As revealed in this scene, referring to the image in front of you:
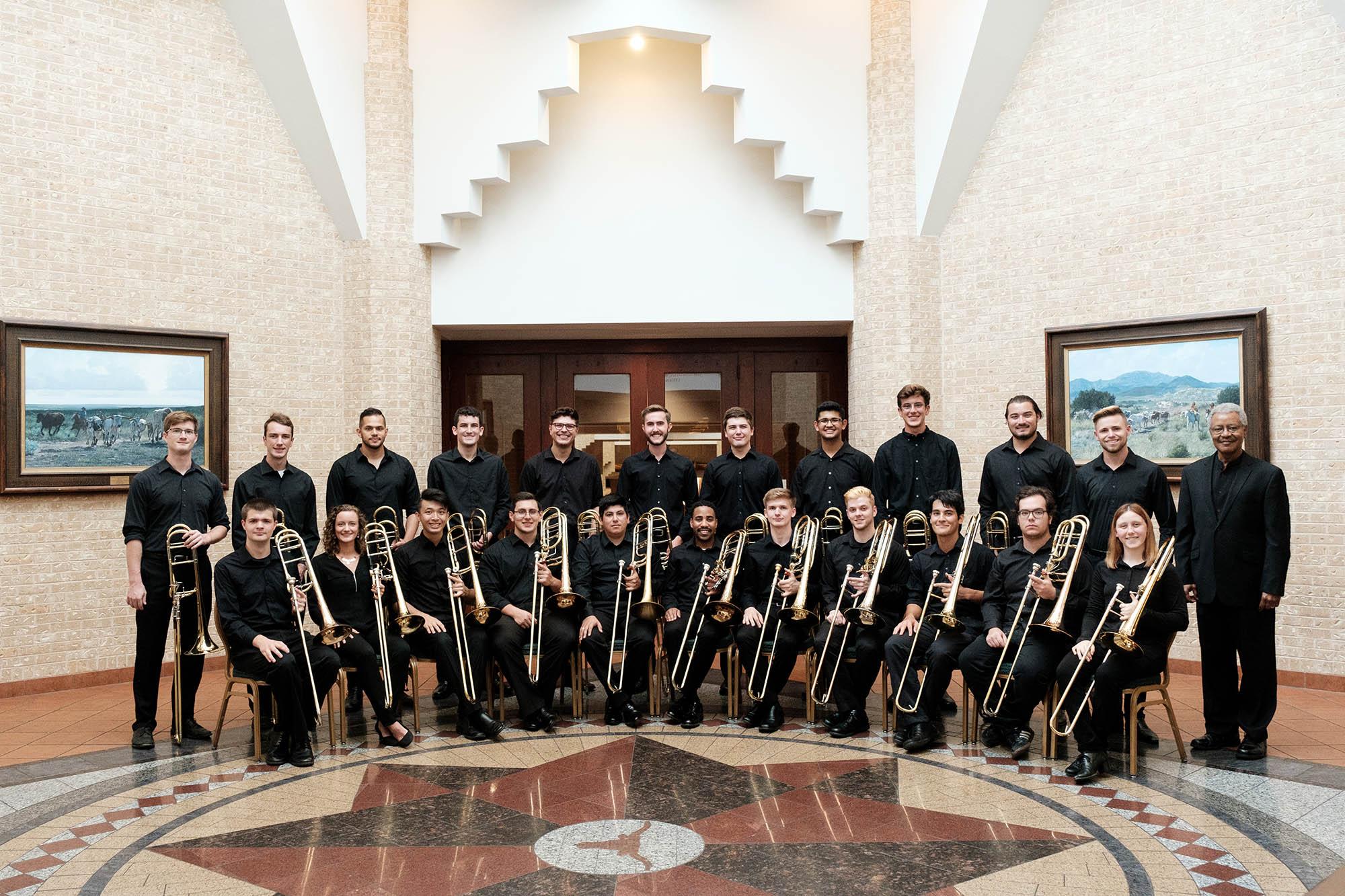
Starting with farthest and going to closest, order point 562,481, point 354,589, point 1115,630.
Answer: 1. point 562,481
2. point 354,589
3. point 1115,630

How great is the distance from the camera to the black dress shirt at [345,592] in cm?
561

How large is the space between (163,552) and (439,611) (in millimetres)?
1442

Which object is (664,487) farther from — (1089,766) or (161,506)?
(1089,766)

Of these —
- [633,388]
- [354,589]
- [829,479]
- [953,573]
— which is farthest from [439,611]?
[633,388]

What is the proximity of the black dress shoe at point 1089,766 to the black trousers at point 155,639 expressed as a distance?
14.1ft

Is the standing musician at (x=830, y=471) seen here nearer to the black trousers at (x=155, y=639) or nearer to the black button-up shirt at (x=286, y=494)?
the black button-up shirt at (x=286, y=494)

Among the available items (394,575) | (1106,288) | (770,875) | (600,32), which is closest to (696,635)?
(394,575)

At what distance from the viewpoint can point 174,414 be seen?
5422 millimetres

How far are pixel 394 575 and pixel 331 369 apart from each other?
3180 millimetres

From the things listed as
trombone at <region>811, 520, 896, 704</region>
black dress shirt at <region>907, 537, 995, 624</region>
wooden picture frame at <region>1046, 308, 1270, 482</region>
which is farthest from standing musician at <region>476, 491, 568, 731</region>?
wooden picture frame at <region>1046, 308, 1270, 482</region>

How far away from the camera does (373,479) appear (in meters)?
6.41

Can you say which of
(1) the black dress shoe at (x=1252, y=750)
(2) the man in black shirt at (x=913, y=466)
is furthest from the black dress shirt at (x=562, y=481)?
(1) the black dress shoe at (x=1252, y=750)

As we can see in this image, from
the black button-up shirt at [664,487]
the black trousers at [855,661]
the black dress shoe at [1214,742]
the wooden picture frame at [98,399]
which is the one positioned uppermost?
the wooden picture frame at [98,399]

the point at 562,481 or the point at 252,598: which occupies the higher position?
the point at 562,481
